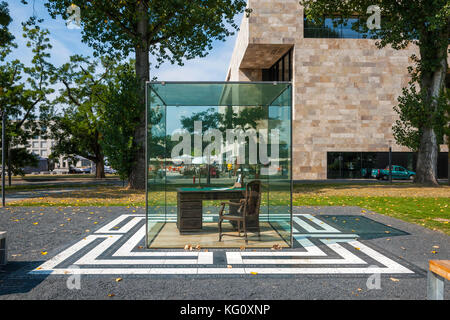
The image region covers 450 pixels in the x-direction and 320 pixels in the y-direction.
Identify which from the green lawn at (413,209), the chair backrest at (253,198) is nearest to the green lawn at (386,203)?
the green lawn at (413,209)

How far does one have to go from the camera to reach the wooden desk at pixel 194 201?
7312 millimetres

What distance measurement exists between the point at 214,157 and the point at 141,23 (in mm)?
10894

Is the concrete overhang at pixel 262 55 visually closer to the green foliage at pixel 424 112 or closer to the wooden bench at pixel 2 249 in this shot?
the green foliage at pixel 424 112

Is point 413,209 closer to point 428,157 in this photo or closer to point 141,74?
point 428,157

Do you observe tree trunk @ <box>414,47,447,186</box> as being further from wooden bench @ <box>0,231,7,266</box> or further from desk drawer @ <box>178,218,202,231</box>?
wooden bench @ <box>0,231,7,266</box>

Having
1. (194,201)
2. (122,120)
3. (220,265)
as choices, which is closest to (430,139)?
(122,120)

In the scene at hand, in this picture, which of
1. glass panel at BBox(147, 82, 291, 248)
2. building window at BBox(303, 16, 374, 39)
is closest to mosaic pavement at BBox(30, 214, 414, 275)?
glass panel at BBox(147, 82, 291, 248)

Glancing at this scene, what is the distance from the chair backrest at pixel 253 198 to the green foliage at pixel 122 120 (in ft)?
37.2

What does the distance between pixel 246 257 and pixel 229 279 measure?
114 cm

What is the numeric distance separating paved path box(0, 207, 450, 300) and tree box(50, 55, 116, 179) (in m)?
19.5

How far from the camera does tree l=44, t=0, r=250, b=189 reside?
1628 centimetres

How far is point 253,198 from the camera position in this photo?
688cm
